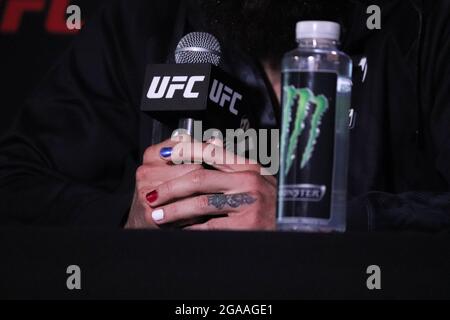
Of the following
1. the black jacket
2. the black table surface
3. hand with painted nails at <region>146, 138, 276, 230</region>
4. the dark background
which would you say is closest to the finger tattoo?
hand with painted nails at <region>146, 138, 276, 230</region>

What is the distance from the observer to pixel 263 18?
162 centimetres

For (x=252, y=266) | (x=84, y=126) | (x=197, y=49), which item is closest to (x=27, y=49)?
(x=84, y=126)

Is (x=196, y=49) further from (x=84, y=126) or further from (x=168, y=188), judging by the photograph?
(x=84, y=126)

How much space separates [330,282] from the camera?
0.88 m

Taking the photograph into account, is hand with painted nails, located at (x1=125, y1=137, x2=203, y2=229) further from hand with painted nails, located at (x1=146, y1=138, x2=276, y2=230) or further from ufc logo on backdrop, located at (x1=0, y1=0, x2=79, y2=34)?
ufc logo on backdrop, located at (x1=0, y1=0, x2=79, y2=34)

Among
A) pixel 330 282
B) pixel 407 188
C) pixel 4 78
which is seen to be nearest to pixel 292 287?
pixel 330 282

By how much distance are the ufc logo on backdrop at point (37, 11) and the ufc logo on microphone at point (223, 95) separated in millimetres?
812

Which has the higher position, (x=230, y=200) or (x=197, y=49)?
(x=197, y=49)

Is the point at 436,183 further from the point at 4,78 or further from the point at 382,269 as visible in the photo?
the point at 4,78

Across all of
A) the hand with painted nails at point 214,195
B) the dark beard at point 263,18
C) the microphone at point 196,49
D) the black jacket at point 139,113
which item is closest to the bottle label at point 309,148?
the hand with painted nails at point 214,195

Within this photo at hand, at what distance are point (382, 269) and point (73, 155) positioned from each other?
0.93 meters

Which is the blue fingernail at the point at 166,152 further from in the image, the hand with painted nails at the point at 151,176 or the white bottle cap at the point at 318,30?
the white bottle cap at the point at 318,30

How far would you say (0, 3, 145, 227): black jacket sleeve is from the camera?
168 cm

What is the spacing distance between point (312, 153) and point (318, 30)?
0.14m
